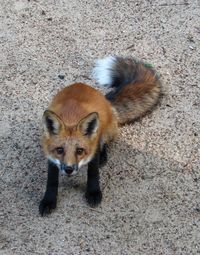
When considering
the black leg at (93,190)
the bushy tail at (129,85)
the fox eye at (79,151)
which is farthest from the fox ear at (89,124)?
the bushy tail at (129,85)

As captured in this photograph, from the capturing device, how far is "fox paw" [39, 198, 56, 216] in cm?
457

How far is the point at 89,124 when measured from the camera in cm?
420

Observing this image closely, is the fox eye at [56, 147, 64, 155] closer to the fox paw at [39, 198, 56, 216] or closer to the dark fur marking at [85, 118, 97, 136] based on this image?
the dark fur marking at [85, 118, 97, 136]

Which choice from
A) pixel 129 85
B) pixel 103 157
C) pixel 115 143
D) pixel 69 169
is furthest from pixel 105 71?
pixel 69 169

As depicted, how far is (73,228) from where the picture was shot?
14.7 ft

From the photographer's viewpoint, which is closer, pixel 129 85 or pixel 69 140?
pixel 69 140

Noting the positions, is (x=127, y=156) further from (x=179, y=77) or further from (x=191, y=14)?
(x=191, y=14)

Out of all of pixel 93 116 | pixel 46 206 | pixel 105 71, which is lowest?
pixel 46 206

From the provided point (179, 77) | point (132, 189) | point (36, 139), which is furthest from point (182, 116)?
point (36, 139)

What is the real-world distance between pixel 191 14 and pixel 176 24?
0.27m

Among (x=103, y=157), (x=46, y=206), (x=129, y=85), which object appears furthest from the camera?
(x=129, y=85)

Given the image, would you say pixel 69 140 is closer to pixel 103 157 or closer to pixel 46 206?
pixel 46 206

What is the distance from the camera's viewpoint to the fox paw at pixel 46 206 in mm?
4566

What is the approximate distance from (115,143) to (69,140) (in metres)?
1.15
